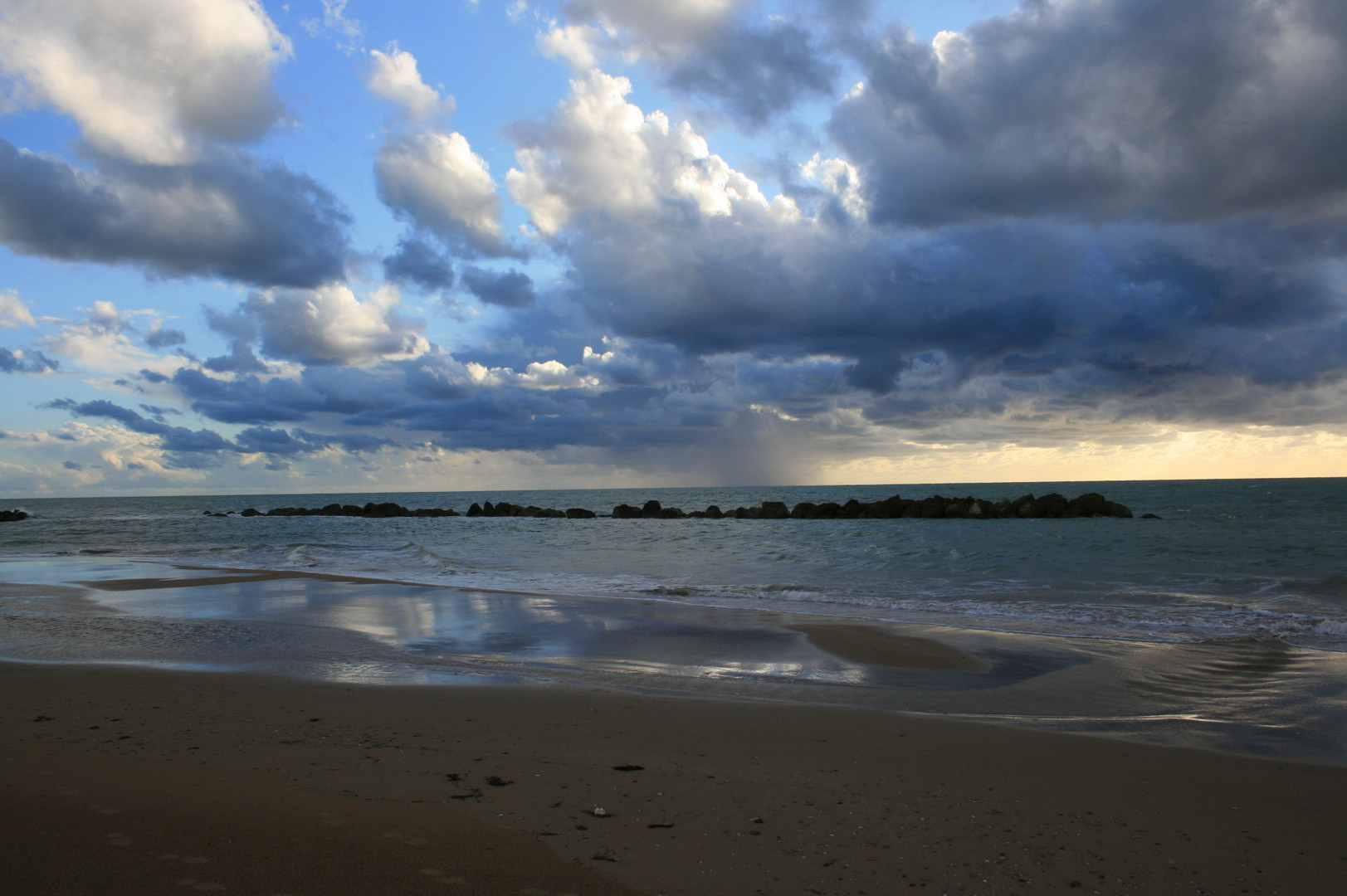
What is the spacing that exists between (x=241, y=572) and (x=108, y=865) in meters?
17.8

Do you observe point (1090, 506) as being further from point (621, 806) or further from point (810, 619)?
point (621, 806)

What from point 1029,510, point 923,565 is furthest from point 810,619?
point 1029,510

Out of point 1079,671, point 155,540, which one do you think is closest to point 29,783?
point 1079,671

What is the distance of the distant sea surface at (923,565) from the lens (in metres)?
11.7

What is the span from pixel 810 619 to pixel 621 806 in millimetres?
8146

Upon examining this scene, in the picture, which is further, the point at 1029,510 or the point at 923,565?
the point at 1029,510

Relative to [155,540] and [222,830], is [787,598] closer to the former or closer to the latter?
[222,830]

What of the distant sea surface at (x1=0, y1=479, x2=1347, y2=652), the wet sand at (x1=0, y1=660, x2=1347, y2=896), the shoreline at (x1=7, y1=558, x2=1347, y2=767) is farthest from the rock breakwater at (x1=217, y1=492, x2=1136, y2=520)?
the wet sand at (x1=0, y1=660, x2=1347, y2=896)

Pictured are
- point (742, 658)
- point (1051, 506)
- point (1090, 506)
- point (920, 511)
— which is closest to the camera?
point (742, 658)

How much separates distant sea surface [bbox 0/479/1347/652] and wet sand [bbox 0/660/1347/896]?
650 centimetres

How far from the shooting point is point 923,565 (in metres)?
19.1

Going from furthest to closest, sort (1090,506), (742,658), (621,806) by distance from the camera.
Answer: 1. (1090,506)
2. (742,658)
3. (621,806)

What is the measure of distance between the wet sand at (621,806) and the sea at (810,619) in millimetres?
1366

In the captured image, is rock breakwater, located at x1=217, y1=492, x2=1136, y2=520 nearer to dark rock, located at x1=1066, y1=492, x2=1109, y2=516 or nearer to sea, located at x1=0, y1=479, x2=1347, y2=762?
dark rock, located at x1=1066, y1=492, x2=1109, y2=516
